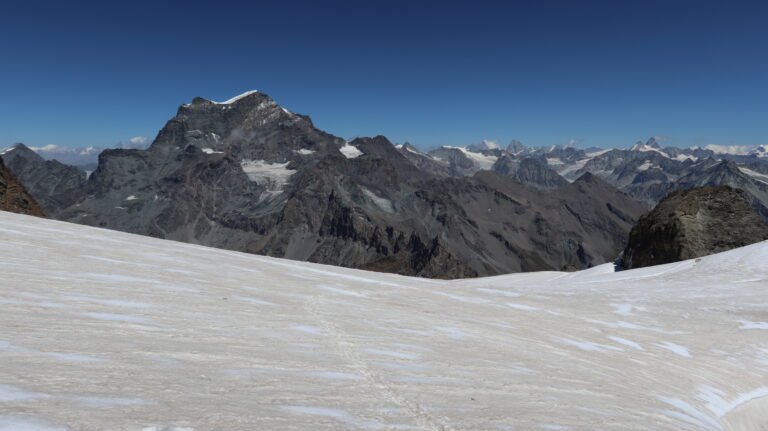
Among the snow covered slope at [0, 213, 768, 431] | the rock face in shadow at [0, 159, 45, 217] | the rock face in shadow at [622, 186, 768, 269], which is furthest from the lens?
the rock face in shadow at [0, 159, 45, 217]

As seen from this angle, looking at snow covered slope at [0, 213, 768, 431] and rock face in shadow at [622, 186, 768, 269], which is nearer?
snow covered slope at [0, 213, 768, 431]

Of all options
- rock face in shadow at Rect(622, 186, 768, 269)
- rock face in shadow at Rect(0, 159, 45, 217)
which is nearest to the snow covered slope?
rock face in shadow at Rect(622, 186, 768, 269)

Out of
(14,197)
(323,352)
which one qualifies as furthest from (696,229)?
(14,197)

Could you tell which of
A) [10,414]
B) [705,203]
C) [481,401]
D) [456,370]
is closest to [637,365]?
[456,370]

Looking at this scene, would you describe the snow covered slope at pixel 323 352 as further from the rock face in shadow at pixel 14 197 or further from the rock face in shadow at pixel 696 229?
the rock face in shadow at pixel 14 197

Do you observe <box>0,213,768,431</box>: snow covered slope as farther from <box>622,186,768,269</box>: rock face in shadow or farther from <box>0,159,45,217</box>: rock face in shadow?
<box>0,159,45,217</box>: rock face in shadow

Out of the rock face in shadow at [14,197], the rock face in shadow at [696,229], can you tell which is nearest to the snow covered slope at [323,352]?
the rock face in shadow at [696,229]
